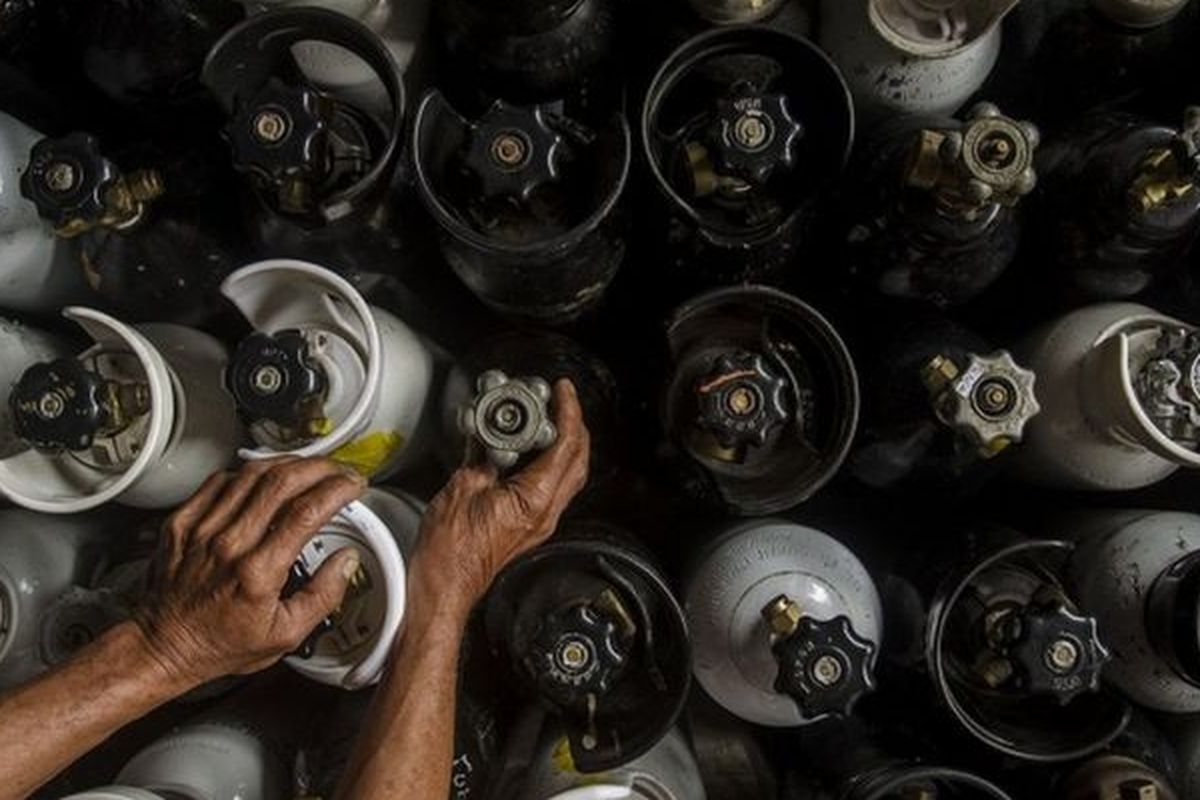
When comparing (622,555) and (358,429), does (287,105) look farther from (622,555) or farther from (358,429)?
(622,555)

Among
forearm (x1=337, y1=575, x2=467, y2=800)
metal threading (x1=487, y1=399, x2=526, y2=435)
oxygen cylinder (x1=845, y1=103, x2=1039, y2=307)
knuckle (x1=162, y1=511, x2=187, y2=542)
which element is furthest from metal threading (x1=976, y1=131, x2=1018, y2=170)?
knuckle (x1=162, y1=511, x2=187, y2=542)

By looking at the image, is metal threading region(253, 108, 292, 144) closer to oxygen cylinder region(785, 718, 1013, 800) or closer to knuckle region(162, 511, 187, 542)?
knuckle region(162, 511, 187, 542)

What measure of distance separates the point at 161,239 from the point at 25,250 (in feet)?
0.39

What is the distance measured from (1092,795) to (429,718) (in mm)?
472

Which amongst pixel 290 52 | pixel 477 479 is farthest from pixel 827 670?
pixel 290 52

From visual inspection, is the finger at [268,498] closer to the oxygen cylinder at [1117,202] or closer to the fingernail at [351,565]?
the fingernail at [351,565]

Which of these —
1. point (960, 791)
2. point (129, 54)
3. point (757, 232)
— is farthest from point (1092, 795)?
point (129, 54)

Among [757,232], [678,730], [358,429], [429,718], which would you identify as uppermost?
[757,232]

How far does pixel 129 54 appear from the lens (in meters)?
0.94

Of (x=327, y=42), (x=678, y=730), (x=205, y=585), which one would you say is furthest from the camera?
(x=678, y=730)

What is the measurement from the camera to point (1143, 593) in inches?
34.7

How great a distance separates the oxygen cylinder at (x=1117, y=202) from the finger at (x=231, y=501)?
576mm

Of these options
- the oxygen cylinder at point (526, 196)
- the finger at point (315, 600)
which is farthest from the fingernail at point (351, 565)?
the oxygen cylinder at point (526, 196)

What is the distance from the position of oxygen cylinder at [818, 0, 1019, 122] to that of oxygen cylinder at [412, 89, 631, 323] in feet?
0.62
